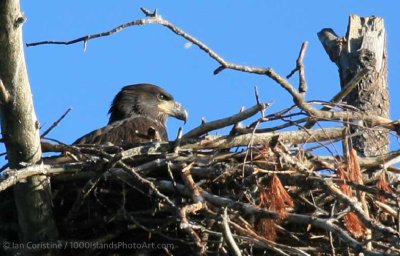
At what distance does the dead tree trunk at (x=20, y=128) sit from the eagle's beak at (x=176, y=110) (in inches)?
155

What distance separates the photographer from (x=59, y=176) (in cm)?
736

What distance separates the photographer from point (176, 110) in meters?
11.1

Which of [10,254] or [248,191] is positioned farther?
[10,254]

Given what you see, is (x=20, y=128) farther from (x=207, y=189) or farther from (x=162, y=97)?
(x=162, y=97)

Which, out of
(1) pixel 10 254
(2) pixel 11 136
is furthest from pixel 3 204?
(2) pixel 11 136

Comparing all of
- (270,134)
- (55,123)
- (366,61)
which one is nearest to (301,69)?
(270,134)

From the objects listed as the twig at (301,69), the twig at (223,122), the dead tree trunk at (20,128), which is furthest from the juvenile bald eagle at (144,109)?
the twig at (301,69)

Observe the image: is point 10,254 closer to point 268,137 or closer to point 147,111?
point 268,137

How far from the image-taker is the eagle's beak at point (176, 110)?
11023 millimetres

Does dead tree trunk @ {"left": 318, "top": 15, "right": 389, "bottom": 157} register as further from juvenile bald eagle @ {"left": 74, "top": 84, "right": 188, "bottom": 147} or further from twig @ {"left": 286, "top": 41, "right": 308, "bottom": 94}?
twig @ {"left": 286, "top": 41, "right": 308, "bottom": 94}

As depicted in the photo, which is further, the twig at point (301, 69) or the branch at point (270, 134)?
the branch at point (270, 134)

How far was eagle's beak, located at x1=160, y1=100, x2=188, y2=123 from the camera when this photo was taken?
11023 mm

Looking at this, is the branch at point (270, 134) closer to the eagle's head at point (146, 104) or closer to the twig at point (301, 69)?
the twig at point (301, 69)

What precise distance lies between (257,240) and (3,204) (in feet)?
7.55
